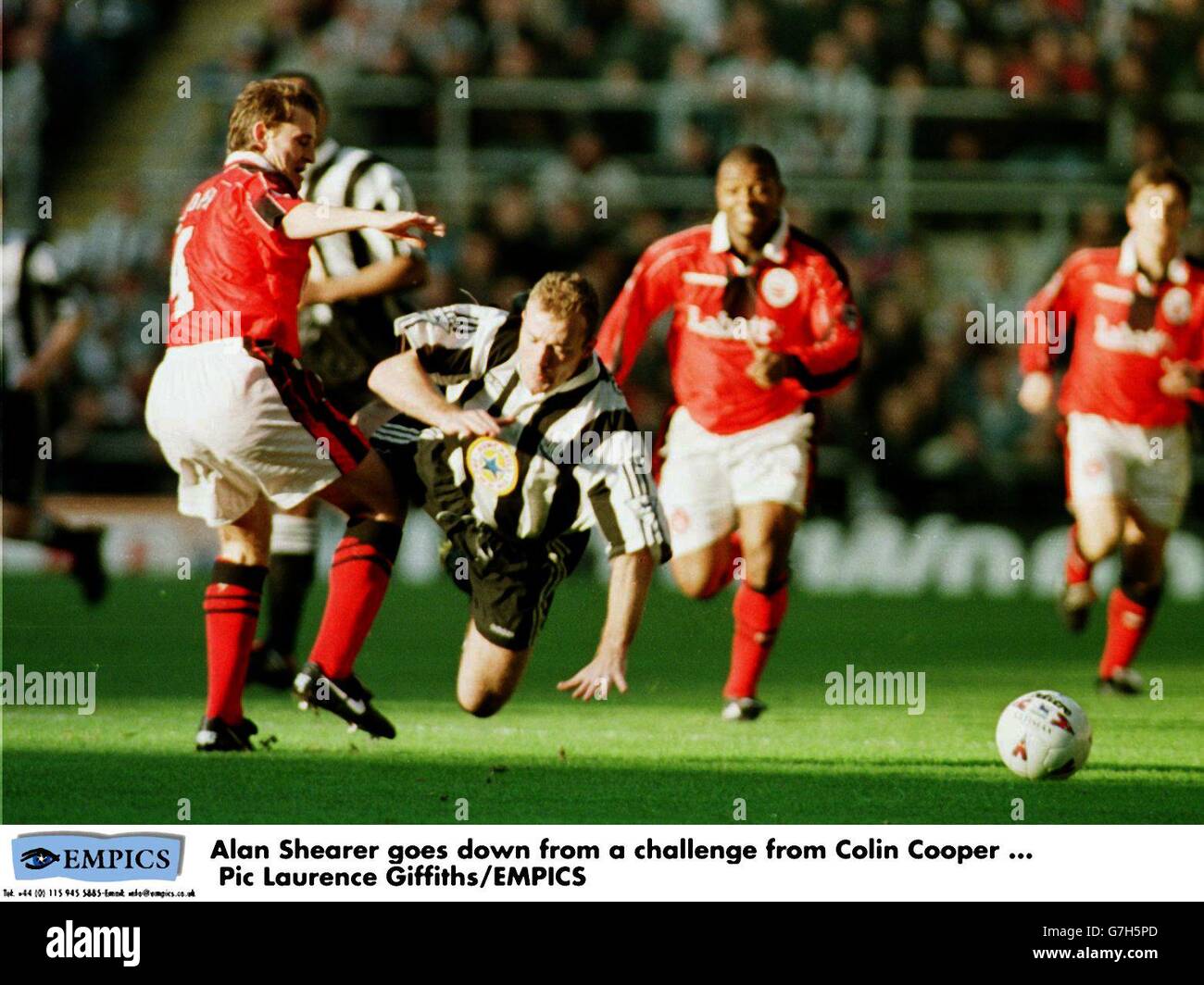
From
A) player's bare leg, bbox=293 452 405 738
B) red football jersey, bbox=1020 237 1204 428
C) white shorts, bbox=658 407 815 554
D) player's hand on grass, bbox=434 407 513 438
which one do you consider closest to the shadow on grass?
player's bare leg, bbox=293 452 405 738

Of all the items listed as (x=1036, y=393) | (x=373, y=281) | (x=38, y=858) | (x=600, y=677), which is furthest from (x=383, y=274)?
(x=38, y=858)

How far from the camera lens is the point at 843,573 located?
1510cm

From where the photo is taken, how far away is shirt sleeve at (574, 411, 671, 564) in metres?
5.86

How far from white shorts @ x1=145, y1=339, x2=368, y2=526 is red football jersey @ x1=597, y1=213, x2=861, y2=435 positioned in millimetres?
1772

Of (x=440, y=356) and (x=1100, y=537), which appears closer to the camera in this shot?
(x=440, y=356)

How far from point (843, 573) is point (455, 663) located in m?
6.09

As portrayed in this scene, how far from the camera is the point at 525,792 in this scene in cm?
602

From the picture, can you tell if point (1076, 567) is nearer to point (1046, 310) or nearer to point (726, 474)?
point (1046, 310)

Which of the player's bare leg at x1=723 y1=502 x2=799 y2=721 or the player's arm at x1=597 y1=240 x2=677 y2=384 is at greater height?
the player's arm at x1=597 y1=240 x2=677 y2=384

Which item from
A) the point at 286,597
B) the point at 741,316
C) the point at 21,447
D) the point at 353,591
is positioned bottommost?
the point at 286,597

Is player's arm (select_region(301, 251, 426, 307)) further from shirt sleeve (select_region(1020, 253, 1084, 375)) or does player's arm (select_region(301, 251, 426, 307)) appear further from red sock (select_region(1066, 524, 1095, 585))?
red sock (select_region(1066, 524, 1095, 585))

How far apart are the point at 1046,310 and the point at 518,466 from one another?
3.03m

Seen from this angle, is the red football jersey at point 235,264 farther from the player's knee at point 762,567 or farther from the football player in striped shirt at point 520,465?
the player's knee at point 762,567

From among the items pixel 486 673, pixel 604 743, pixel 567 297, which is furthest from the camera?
pixel 604 743
